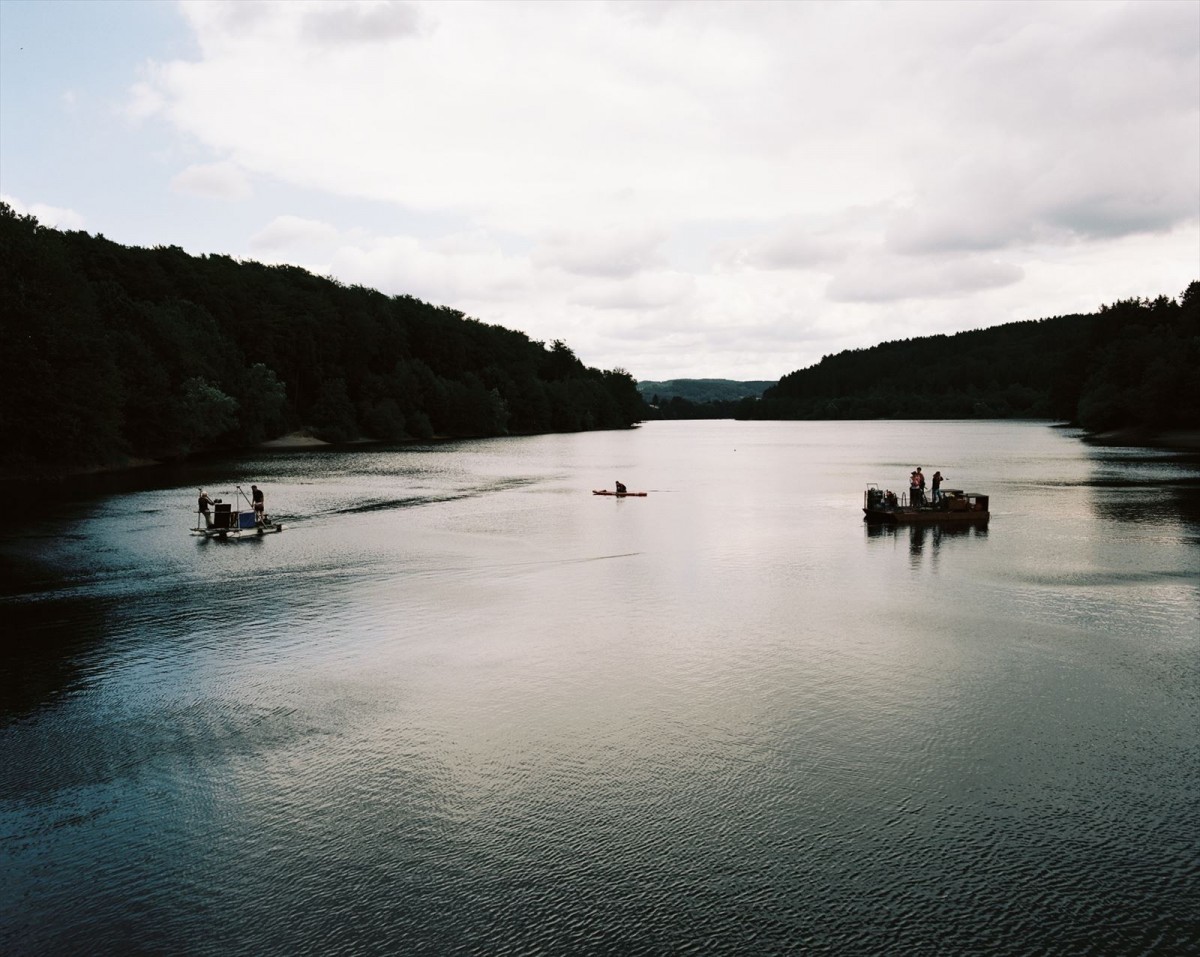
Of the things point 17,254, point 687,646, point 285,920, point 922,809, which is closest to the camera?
point 285,920

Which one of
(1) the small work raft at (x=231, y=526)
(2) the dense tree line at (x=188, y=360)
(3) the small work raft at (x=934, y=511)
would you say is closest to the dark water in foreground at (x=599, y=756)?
(1) the small work raft at (x=231, y=526)

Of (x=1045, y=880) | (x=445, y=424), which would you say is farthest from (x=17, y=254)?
(x=445, y=424)

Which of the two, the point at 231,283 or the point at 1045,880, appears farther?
the point at 231,283

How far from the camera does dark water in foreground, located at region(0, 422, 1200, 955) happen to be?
9859 millimetres

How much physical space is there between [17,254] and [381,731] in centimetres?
7030

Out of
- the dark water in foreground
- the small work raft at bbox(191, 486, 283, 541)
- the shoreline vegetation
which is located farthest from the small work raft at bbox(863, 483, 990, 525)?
the shoreline vegetation

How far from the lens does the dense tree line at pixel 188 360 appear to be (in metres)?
67.0

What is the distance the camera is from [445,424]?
Result: 6969 inches

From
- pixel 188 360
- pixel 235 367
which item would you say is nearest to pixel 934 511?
pixel 188 360

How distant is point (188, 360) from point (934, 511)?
274ft

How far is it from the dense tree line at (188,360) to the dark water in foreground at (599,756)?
42.9 m

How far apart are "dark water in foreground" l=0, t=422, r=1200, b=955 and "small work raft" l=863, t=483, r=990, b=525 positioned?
12.0m

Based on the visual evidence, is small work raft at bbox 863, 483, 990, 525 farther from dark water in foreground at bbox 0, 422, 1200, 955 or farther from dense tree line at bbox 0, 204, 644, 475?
dense tree line at bbox 0, 204, 644, 475

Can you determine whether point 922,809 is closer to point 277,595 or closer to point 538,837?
point 538,837
